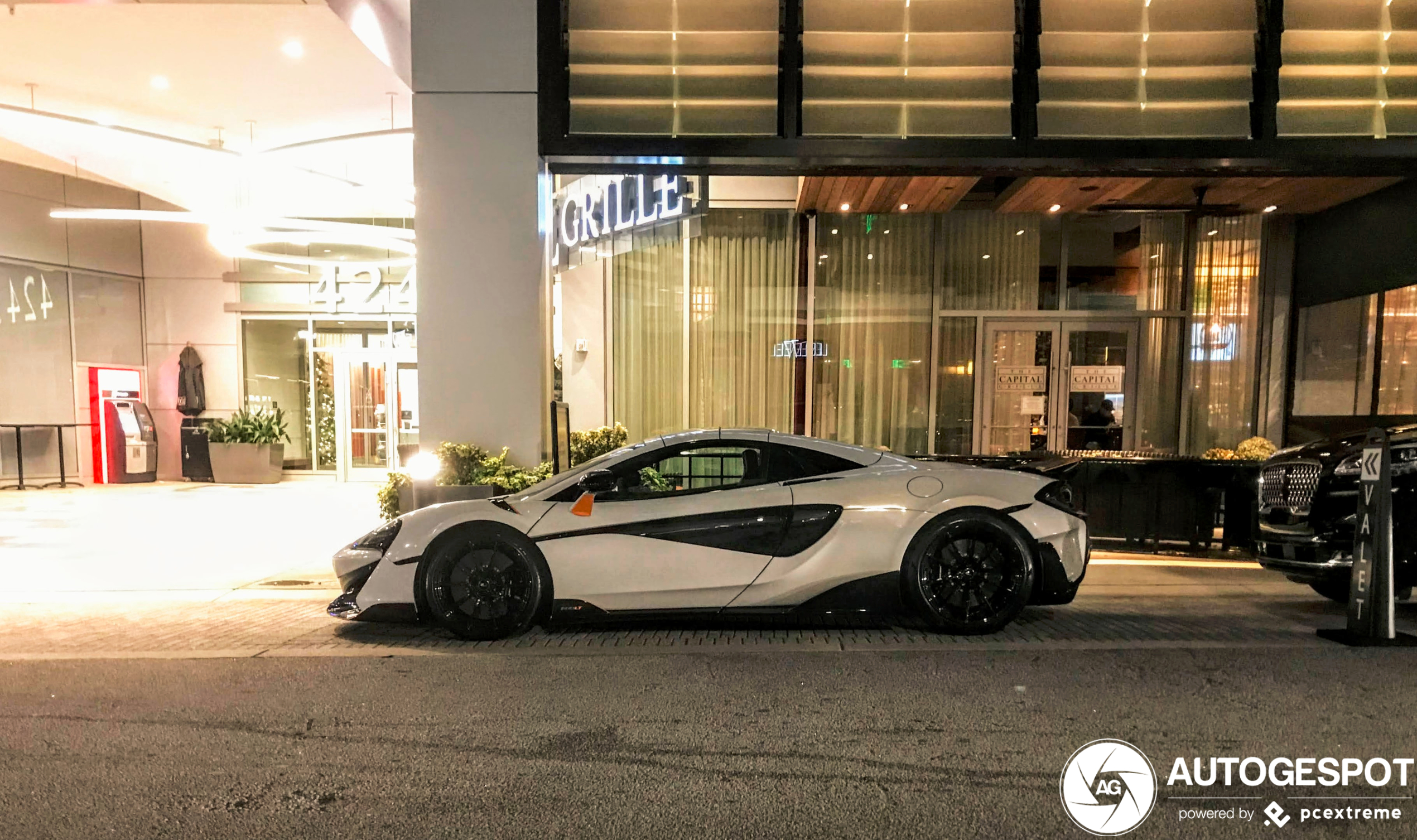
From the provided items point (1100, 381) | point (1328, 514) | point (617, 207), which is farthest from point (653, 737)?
point (1100, 381)

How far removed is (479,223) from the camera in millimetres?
6980

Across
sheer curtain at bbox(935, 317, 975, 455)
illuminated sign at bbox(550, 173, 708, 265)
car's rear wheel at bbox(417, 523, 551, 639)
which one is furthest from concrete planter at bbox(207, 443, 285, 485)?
sheer curtain at bbox(935, 317, 975, 455)

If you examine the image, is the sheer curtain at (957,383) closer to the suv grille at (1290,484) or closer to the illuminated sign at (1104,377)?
the illuminated sign at (1104,377)

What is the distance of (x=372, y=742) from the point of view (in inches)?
126

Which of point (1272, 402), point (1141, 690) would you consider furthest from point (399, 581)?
point (1272, 402)

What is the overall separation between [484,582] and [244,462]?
41.1ft

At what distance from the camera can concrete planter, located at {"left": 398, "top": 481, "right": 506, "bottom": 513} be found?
6066 mm

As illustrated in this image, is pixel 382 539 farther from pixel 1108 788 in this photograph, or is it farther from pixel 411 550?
pixel 1108 788

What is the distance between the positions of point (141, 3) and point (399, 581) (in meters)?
7.17

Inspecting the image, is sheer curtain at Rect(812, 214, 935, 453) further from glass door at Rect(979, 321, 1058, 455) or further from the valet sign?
the valet sign

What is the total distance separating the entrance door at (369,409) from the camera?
1483cm

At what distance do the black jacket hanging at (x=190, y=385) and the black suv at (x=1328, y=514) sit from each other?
17.5 m

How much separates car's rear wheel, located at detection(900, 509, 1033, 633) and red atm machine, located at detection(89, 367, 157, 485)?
15.9 m

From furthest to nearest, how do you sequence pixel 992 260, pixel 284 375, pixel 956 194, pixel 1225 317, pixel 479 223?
pixel 284 375, pixel 992 260, pixel 1225 317, pixel 956 194, pixel 479 223
